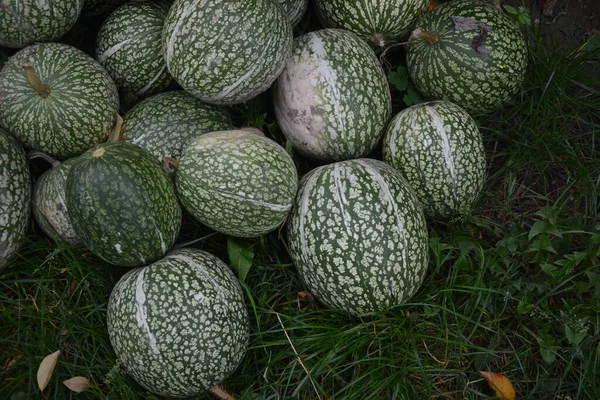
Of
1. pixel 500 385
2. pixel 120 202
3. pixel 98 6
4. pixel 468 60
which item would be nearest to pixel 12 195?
pixel 120 202

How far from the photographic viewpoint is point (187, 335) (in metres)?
3.05

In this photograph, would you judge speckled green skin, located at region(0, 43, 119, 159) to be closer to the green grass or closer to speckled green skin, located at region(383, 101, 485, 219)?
the green grass

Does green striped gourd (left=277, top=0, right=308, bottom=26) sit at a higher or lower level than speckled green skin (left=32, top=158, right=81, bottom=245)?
higher

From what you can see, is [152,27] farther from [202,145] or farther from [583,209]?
[583,209]

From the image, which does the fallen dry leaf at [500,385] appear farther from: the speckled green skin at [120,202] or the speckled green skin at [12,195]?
the speckled green skin at [12,195]

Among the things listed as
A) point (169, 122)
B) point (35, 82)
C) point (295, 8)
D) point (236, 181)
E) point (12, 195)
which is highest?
point (295, 8)

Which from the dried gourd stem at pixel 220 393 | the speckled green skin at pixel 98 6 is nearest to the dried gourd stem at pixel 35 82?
the speckled green skin at pixel 98 6

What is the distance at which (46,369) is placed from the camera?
329 centimetres

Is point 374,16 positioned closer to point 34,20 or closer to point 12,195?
point 34,20

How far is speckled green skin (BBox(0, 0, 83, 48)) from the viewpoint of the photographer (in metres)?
3.39

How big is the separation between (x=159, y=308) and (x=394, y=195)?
1241mm

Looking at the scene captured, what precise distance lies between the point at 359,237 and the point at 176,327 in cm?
95

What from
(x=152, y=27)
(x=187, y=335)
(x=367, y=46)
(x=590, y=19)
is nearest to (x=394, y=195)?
(x=367, y=46)

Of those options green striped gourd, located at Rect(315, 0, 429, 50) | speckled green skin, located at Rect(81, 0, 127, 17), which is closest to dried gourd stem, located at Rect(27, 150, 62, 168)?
speckled green skin, located at Rect(81, 0, 127, 17)
